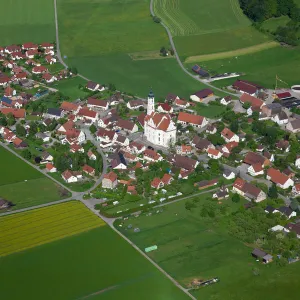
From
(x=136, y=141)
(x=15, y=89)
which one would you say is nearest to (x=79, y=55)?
(x=15, y=89)

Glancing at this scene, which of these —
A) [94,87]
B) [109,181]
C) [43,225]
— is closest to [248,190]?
[109,181]

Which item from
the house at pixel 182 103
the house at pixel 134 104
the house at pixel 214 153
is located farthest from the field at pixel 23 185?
the house at pixel 182 103

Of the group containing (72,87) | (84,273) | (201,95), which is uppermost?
(201,95)

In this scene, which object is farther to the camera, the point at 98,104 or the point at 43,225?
the point at 98,104

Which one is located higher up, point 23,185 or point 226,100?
point 226,100

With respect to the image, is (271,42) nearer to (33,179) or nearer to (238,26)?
(238,26)

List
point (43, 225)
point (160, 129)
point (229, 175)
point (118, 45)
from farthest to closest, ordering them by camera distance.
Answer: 1. point (118, 45)
2. point (160, 129)
3. point (229, 175)
4. point (43, 225)

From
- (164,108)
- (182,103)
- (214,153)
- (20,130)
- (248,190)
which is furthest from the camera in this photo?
(182,103)

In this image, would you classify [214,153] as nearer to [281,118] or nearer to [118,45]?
[281,118]
